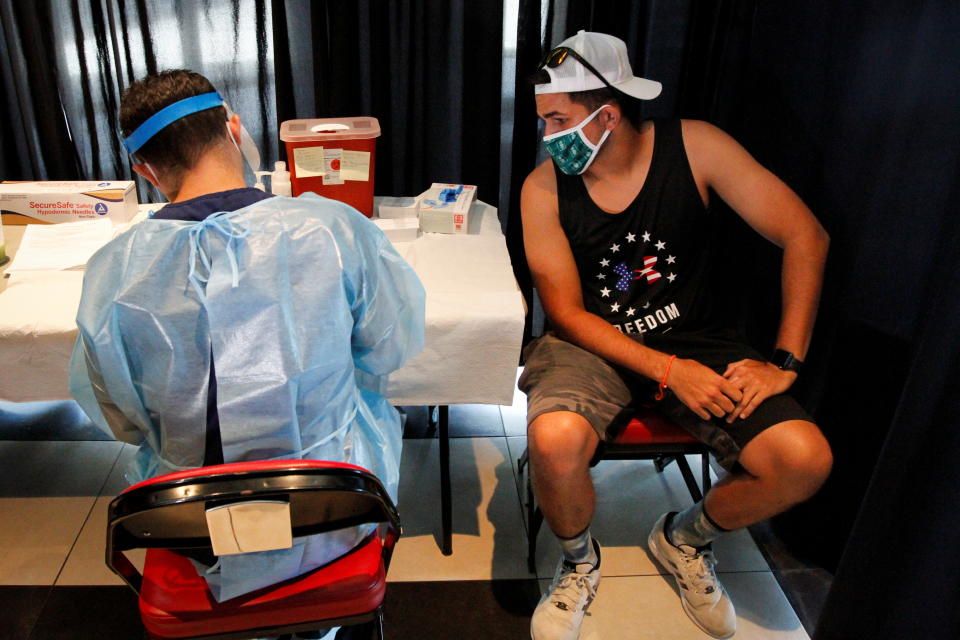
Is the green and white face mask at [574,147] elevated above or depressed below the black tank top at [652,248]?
above

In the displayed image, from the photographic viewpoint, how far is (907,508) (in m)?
1.22

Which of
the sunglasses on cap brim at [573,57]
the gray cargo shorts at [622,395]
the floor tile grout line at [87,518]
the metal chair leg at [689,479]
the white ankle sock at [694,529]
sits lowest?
the floor tile grout line at [87,518]

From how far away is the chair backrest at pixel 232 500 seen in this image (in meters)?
0.87

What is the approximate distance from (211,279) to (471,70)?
1.53m

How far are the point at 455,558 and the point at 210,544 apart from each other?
89 cm

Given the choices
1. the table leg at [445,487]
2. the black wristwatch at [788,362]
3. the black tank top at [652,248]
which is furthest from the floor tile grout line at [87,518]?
the black wristwatch at [788,362]

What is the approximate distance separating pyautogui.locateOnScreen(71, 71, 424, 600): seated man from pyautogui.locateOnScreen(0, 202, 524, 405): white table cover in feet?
1.03

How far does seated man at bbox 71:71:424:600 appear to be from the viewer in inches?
36.1

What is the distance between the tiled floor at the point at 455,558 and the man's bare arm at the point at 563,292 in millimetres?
575

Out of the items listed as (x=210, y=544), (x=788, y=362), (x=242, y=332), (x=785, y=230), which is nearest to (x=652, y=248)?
(x=785, y=230)

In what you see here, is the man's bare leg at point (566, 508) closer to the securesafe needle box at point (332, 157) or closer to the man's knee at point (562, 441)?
the man's knee at point (562, 441)

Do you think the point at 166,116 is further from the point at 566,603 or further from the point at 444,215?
the point at 566,603

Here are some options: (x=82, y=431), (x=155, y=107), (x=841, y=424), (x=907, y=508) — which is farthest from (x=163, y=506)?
(x=82, y=431)

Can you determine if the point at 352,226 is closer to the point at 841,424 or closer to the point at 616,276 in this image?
the point at 616,276
